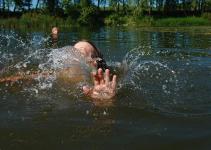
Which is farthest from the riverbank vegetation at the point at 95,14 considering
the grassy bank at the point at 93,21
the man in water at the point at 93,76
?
the man in water at the point at 93,76

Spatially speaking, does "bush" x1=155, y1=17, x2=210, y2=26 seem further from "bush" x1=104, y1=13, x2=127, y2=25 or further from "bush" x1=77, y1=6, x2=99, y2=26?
"bush" x1=77, y1=6, x2=99, y2=26

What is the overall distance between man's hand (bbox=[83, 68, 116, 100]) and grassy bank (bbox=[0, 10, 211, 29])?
56.9m

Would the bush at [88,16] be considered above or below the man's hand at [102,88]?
above

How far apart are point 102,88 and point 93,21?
72931mm

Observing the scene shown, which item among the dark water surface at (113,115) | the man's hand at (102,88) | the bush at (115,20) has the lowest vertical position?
the dark water surface at (113,115)

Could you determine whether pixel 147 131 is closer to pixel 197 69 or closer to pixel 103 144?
pixel 103 144

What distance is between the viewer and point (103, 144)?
6.42 m

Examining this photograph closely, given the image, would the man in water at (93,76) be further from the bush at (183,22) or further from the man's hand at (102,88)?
the bush at (183,22)

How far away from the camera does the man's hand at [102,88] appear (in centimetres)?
872

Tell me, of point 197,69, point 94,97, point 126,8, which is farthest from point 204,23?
point 94,97

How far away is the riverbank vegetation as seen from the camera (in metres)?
71.5

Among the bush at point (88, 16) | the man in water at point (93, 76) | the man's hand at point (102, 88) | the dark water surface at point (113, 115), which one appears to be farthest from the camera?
the bush at point (88, 16)

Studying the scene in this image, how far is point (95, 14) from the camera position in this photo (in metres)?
85.0

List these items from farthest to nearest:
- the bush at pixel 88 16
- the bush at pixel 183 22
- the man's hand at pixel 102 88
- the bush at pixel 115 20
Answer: the bush at pixel 115 20 < the bush at pixel 88 16 < the bush at pixel 183 22 < the man's hand at pixel 102 88
